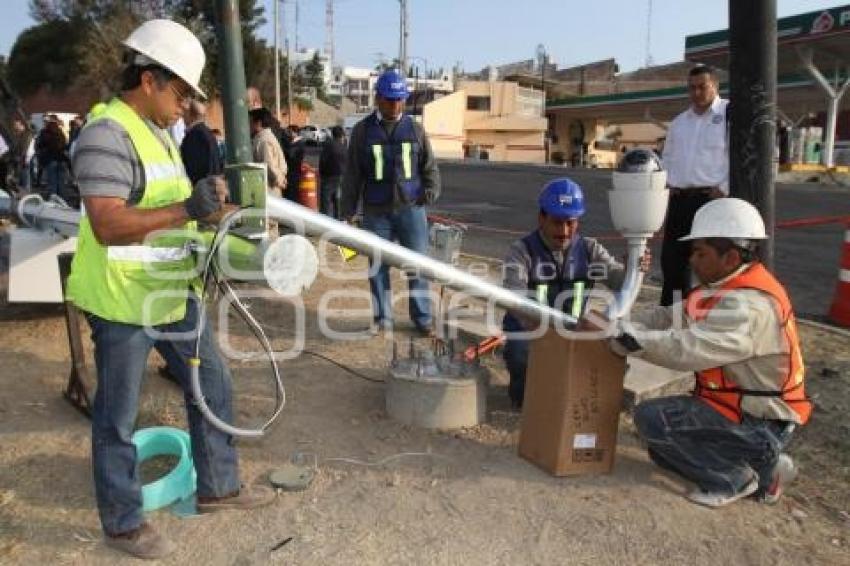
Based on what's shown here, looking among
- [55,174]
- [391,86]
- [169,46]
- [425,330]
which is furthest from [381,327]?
[55,174]

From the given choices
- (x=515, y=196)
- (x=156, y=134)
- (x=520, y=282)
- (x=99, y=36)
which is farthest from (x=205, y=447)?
(x=99, y=36)

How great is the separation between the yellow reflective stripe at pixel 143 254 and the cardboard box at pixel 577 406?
6.03ft

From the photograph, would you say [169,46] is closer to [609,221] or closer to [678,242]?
[678,242]

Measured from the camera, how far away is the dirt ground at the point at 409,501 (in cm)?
314

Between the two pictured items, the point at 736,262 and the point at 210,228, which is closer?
the point at 210,228

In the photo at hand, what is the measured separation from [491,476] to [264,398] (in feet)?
5.45

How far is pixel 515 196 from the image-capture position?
64.7ft

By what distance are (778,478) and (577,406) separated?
0.97 meters

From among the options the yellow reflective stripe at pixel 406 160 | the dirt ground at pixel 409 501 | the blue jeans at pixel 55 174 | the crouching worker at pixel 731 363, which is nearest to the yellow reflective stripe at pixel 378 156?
the yellow reflective stripe at pixel 406 160

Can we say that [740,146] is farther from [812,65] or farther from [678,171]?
[812,65]

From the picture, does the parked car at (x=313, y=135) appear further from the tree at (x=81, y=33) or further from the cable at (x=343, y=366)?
the cable at (x=343, y=366)

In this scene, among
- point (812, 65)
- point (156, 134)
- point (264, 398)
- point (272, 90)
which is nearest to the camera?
point (156, 134)

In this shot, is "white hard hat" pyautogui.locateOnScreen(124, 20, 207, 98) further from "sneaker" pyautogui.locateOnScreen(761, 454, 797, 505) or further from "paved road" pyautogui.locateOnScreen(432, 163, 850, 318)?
"paved road" pyautogui.locateOnScreen(432, 163, 850, 318)

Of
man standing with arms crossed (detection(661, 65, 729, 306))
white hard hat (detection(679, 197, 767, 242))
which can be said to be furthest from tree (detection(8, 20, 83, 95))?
white hard hat (detection(679, 197, 767, 242))
